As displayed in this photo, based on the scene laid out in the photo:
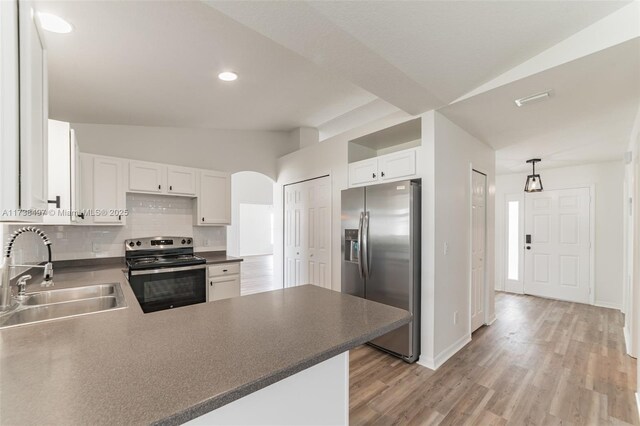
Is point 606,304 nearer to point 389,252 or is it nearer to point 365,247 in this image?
point 389,252

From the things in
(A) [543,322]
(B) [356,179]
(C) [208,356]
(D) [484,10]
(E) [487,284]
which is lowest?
(A) [543,322]

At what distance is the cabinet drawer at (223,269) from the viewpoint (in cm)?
344

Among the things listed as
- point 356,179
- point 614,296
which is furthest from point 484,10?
point 614,296

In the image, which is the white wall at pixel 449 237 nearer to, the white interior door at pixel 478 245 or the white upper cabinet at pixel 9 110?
the white interior door at pixel 478 245

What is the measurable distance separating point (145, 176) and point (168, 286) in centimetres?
133

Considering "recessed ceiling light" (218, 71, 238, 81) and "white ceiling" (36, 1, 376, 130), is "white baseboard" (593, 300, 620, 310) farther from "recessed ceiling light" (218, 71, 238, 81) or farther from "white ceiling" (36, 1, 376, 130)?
"recessed ceiling light" (218, 71, 238, 81)

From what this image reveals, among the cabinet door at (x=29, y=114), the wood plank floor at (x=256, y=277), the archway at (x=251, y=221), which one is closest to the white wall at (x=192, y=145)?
the wood plank floor at (x=256, y=277)

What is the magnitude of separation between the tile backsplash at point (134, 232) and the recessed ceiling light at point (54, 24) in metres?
1.71

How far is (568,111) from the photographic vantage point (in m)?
2.69

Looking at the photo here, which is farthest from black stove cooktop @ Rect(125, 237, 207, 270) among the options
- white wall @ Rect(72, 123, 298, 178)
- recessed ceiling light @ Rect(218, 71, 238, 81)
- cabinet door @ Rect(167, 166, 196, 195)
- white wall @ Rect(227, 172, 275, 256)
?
white wall @ Rect(227, 172, 275, 256)

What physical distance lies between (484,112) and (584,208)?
11.9ft

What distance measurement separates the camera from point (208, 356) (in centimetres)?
94

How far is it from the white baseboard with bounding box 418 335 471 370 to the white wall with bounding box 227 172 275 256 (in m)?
7.86

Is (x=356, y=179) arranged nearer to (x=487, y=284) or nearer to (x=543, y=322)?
(x=487, y=284)
